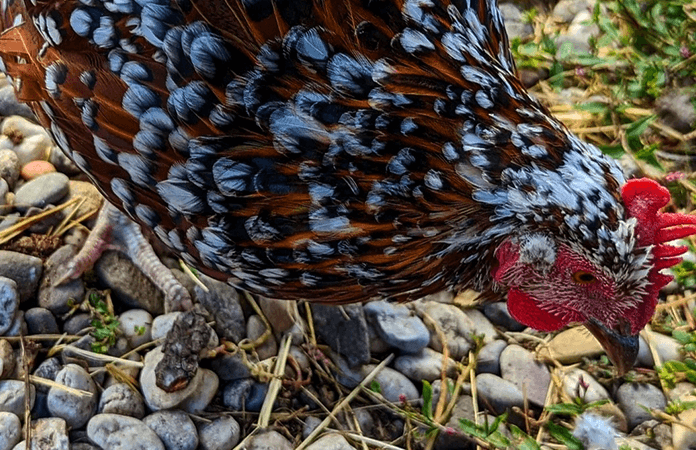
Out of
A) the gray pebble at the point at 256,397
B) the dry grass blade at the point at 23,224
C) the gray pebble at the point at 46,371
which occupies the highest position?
the dry grass blade at the point at 23,224

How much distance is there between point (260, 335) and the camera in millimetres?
3121

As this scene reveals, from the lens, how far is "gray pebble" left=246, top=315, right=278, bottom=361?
3.09 metres

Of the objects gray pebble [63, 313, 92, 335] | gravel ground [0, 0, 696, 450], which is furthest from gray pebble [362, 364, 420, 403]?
gray pebble [63, 313, 92, 335]

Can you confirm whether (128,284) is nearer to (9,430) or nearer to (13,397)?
(13,397)

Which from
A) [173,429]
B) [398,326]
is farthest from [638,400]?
[173,429]

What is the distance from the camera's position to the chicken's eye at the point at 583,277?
223 cm

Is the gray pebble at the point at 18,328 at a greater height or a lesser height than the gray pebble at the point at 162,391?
greater

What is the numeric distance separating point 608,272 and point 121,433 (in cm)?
168

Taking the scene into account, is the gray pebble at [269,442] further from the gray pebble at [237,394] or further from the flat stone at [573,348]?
the flat stone at [573,348]

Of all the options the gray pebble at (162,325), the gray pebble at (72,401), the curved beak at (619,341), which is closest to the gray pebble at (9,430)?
the gray pebble at (72,401)

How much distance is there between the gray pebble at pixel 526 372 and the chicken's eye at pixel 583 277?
93 centimetres

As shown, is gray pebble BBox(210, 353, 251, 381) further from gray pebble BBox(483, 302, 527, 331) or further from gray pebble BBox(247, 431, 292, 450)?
gray pebble BBox(483, 302, 527, 331)

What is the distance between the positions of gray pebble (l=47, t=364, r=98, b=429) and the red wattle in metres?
1.51

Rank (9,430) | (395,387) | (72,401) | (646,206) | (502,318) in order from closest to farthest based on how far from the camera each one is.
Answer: (646,206) < (9,430) < (72,401) < (395,387) < (502,318)
